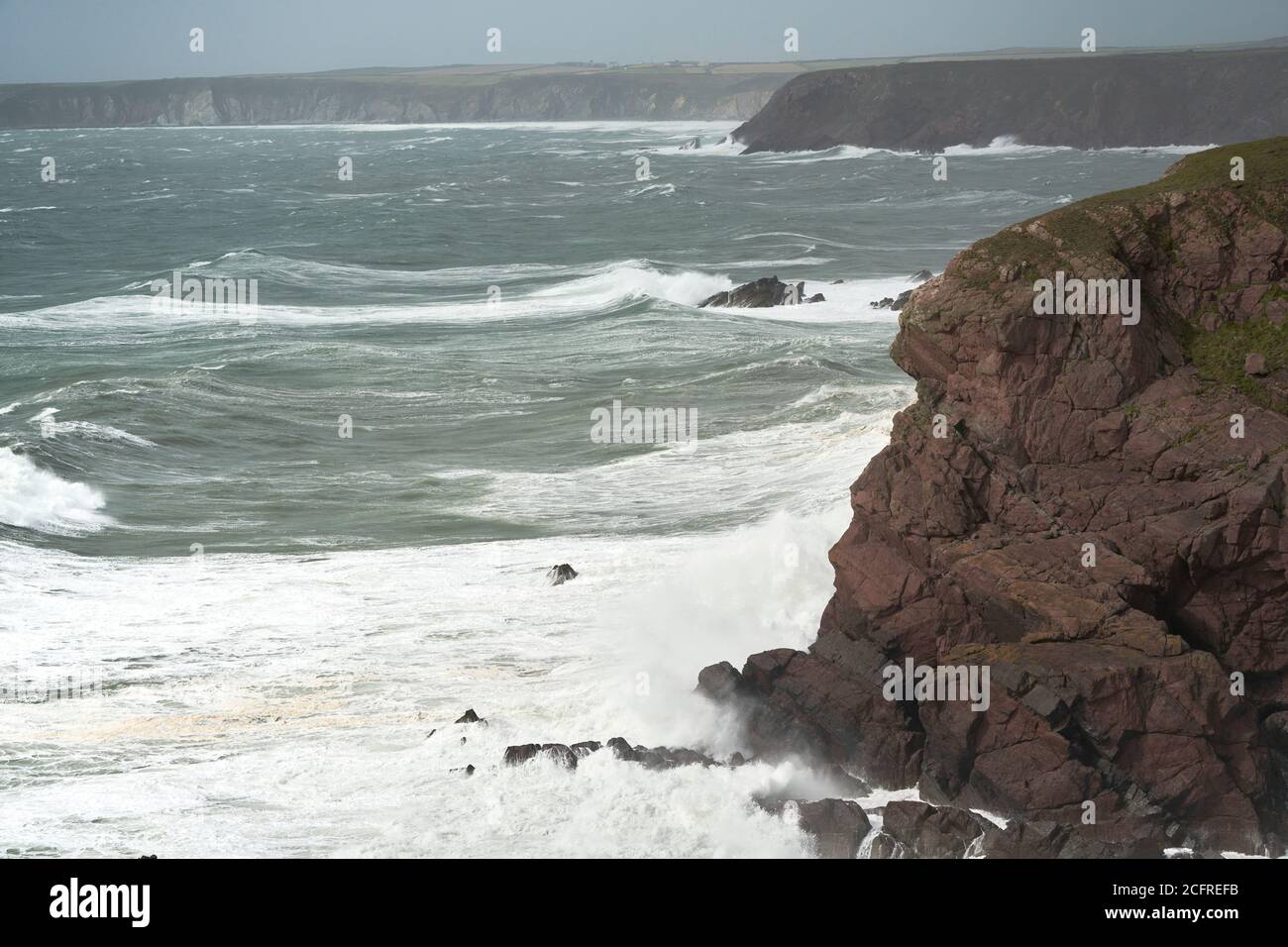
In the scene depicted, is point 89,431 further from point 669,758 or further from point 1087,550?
point 1087,550

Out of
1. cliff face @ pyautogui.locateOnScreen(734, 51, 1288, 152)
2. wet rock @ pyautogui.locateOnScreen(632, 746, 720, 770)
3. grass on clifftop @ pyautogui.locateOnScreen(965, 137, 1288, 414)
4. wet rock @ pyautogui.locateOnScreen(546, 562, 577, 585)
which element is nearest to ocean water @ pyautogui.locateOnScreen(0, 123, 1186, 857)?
wet rock @ pyautogui.locateOnScreen(632, 746, 720, 770)

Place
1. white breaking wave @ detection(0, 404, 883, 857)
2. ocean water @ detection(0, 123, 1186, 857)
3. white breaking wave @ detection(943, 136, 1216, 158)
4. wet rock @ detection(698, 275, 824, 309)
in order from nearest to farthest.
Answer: white breaking wave @ detection(0, 404, 883, 857) < ocean water @ detection(0, 123, 1186, 857) < wet rock @ detection(698, 275, 824, 309) < white breaking wave @ detection(943, 136, 1216, 158)

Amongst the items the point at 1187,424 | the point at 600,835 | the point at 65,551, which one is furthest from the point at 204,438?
the point at 1187,424

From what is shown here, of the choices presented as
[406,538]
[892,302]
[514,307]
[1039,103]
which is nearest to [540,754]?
[406,538]

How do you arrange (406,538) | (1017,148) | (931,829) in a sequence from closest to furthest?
(931,829)
(406,538)
(1017,148)

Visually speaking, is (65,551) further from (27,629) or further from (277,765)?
(277,765)

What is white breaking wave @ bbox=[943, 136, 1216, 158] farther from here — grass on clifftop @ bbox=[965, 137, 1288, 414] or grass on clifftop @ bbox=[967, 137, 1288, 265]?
grass on clifftop @ bbox=[965, 137, 1288, 414]

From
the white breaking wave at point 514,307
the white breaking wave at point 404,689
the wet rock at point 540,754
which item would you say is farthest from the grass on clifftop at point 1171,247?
the white breaking wave at point 514,307
